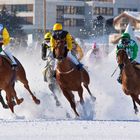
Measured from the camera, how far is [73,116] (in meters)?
15.8

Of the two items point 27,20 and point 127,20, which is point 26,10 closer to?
point 27,20

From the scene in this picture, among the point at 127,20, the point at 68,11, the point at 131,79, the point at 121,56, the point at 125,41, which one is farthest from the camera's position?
the point at 68,11

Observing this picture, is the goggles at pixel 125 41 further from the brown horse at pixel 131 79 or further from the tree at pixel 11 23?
the tree at pixel 11 23

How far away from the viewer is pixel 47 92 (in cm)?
1939

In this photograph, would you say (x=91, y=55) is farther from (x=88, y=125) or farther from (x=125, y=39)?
(x=88, y=125)

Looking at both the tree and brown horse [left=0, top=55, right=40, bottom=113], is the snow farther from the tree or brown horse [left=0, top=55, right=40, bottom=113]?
the tree

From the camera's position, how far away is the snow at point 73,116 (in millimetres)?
10906

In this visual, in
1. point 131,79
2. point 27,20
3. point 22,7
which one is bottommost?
point 27,20

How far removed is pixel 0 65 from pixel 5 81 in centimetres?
40

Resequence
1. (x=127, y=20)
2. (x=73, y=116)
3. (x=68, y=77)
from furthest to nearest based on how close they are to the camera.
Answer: (x=127, y=20) < (x=73, y=116) < (x=68, y=77)

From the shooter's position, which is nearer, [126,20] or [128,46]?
[128,46]

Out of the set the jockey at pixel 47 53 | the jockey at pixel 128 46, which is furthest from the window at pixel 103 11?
the jockey at pixel 128 46

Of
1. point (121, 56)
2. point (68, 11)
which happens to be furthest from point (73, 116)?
point (68, 11)

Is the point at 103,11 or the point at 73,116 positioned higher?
the point at 73,116
